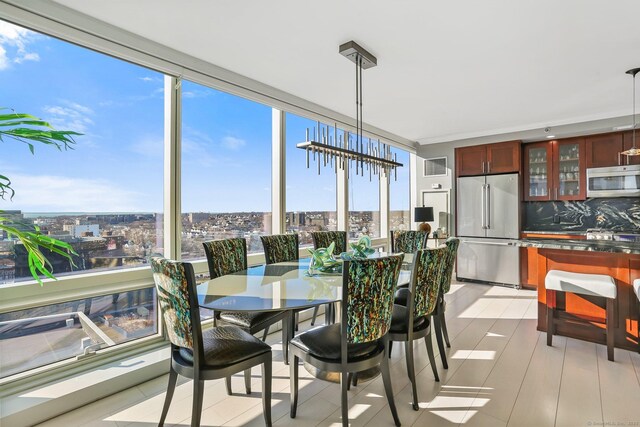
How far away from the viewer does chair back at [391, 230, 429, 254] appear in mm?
4012

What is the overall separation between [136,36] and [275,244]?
2105 millimetres

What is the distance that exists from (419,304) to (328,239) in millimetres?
1729

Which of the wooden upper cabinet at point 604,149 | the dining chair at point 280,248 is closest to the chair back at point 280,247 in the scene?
the dining chair at point 280,248

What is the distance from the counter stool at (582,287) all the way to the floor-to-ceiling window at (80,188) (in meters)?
3.60

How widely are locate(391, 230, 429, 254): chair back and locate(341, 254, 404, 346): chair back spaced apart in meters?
2.22

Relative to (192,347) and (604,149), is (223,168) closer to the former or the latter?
(192,347)

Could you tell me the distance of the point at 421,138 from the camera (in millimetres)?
6234

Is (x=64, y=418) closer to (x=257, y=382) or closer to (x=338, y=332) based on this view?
(x=257, y=382)

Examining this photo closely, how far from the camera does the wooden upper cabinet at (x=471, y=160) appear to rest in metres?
5.67

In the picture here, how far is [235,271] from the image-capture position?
115 inches

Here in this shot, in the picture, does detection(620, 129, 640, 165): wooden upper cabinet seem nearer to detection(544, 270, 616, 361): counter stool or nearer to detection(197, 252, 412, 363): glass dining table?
detection(544, 270, 616, 361): counter stool

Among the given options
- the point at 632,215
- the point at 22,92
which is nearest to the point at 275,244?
the point at 22,92

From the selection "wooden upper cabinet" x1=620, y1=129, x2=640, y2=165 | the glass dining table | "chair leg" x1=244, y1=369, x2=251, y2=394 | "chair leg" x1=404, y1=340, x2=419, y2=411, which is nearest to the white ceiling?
"wooden upper cabinet" x1=620, y1=129, x2=640, y2=165

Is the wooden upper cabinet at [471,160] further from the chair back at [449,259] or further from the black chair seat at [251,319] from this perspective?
the black chair seat at [251,319]
